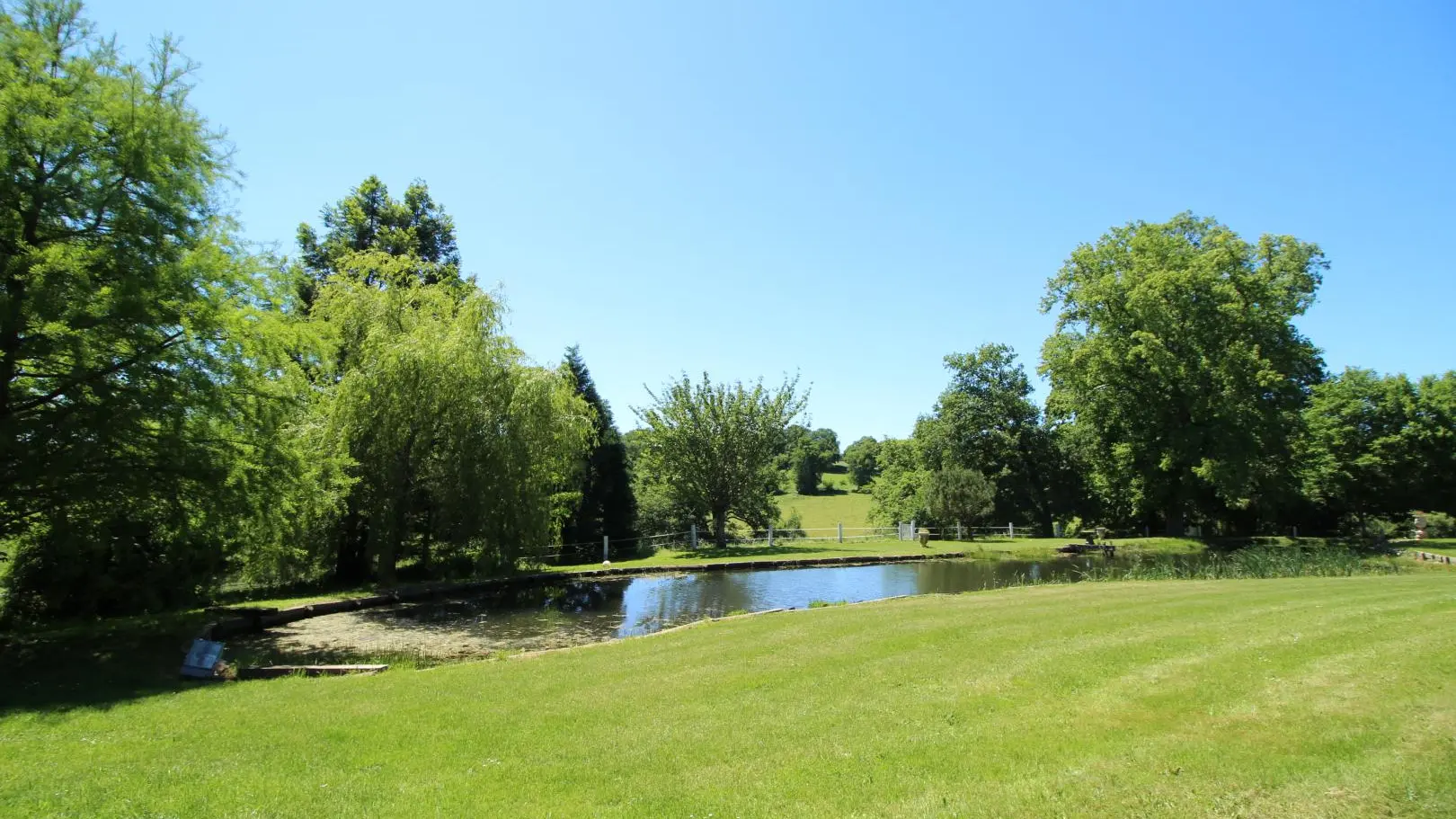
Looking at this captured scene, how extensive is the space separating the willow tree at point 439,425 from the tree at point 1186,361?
27.3 m

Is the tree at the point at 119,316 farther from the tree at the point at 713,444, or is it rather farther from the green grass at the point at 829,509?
the green grass at the point at 829,509

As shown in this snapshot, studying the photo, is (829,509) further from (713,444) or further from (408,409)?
(408,409)

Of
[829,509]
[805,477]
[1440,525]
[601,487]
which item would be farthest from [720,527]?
[805,477]

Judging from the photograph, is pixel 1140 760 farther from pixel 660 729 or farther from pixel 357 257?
pixel 357 257

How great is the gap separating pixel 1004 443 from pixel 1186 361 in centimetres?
1352

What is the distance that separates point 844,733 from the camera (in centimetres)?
596

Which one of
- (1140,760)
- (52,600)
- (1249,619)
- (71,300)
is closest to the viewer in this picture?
(1140,760)

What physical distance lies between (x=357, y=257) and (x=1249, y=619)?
→ 24.8m

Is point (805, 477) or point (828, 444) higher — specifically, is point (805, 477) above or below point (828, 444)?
below

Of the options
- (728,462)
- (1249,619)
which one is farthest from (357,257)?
(1249,619)

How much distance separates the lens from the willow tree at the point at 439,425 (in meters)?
19.4

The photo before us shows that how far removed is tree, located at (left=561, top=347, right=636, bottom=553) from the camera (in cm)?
3222

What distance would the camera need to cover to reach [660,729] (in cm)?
638

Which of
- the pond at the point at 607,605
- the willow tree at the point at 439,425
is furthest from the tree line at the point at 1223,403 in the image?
the willow tree at the point at 439,425
